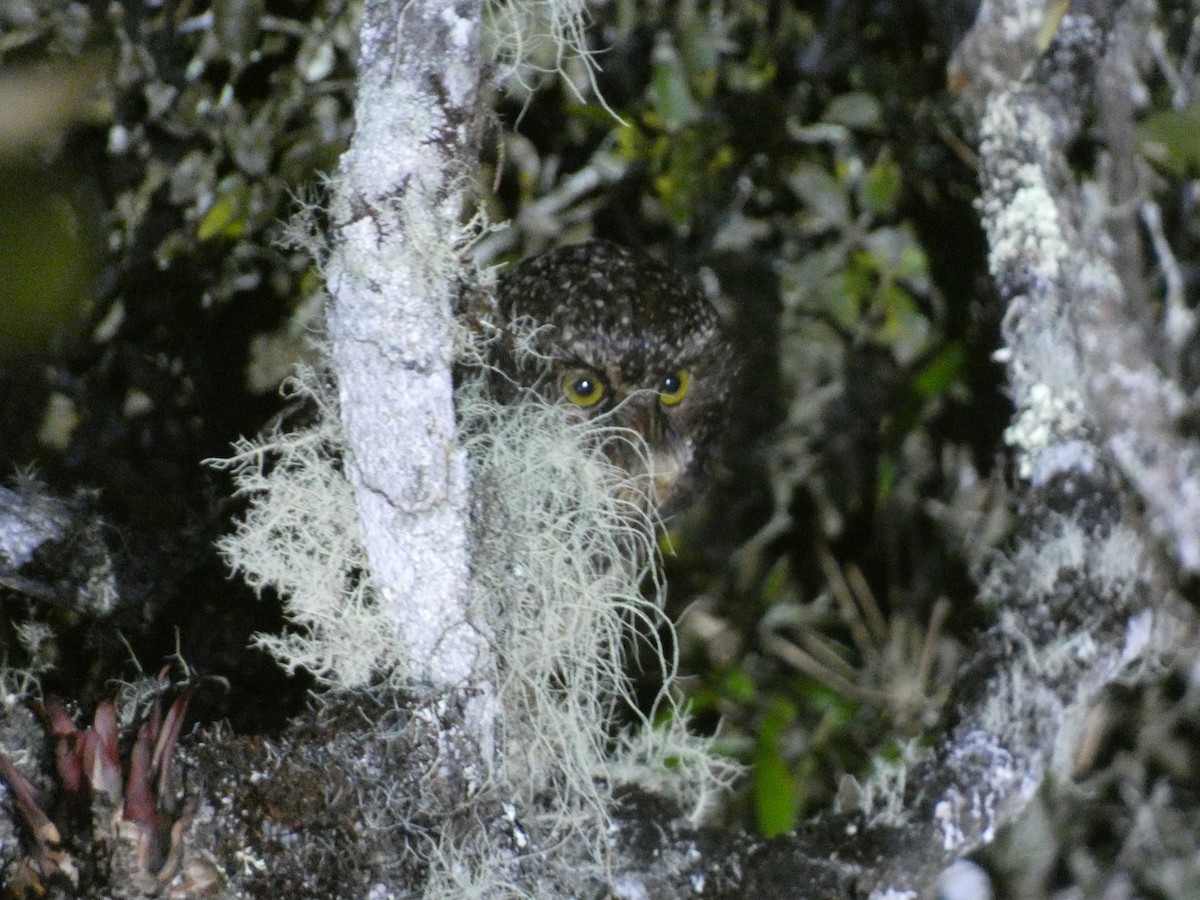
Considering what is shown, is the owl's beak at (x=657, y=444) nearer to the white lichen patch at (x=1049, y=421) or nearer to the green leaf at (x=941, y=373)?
the white lichen patch at (x=1049, y=421)

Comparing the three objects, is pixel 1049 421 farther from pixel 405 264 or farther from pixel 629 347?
pixel 405 264

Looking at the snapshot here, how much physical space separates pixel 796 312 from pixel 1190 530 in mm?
830

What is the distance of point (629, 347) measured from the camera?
5.83ft

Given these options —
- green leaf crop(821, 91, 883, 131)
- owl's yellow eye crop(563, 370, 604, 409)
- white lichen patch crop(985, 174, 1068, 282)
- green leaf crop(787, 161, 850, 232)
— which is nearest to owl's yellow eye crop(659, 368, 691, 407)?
owl's yellow eye crop(563, 370, 604, 409)

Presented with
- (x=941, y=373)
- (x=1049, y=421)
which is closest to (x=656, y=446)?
(x=1049, y=421)

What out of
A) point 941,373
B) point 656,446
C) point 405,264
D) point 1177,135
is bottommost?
point 941,373

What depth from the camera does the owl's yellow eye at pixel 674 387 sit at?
6.13ft

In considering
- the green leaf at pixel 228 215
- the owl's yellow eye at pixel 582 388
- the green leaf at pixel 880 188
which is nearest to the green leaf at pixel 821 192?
the green leaf at pixel 880 188

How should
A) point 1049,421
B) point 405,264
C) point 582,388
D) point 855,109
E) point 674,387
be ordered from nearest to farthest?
point 405,264, point 1049,421, point 582,388, point 674,387, point 855,109

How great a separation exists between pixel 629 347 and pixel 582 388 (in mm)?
95

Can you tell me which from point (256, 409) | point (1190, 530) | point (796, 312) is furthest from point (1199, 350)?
point (256, 409)

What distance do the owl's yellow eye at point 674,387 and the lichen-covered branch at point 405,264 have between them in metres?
0.76

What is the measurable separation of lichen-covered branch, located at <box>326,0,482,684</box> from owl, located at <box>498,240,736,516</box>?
0.52 m

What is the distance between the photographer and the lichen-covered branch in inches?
41.3
